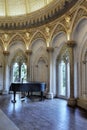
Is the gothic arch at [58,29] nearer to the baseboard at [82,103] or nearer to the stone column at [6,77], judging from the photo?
the baseboard at [82,103]

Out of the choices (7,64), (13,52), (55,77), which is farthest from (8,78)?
(55,77)

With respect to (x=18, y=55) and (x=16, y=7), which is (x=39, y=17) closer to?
(x=16, y=7)

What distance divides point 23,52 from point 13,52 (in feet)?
2.82

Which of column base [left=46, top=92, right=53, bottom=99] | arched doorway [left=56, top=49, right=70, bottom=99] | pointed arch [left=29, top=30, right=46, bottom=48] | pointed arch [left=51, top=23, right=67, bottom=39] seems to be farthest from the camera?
pointed arch [left=29, top=30, right=46, bottom=48]

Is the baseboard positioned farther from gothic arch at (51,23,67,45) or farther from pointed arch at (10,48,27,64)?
pointed arch at (10,48,27,64)

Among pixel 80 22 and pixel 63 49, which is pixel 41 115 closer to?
pixel 80 22

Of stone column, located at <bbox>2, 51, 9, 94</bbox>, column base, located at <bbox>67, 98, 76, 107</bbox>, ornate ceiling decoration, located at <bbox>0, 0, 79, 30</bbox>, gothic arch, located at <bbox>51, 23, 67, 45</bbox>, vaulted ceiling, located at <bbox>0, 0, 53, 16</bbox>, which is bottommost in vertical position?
column base, located at <bbox>67, 98, 76, 107</bbox>

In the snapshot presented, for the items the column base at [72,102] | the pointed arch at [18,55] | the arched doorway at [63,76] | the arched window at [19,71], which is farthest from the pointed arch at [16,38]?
the column base at [72,102]

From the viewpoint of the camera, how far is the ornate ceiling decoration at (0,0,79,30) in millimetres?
10073

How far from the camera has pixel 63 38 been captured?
11.2 metres

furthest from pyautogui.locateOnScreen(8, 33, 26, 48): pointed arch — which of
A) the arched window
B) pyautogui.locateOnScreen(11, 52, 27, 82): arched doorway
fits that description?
the arched window

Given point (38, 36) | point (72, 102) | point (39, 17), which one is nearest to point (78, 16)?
point (39, 17)

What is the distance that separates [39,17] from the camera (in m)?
12.2

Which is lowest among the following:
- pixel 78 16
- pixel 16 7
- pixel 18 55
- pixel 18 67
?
pixel 18 67
